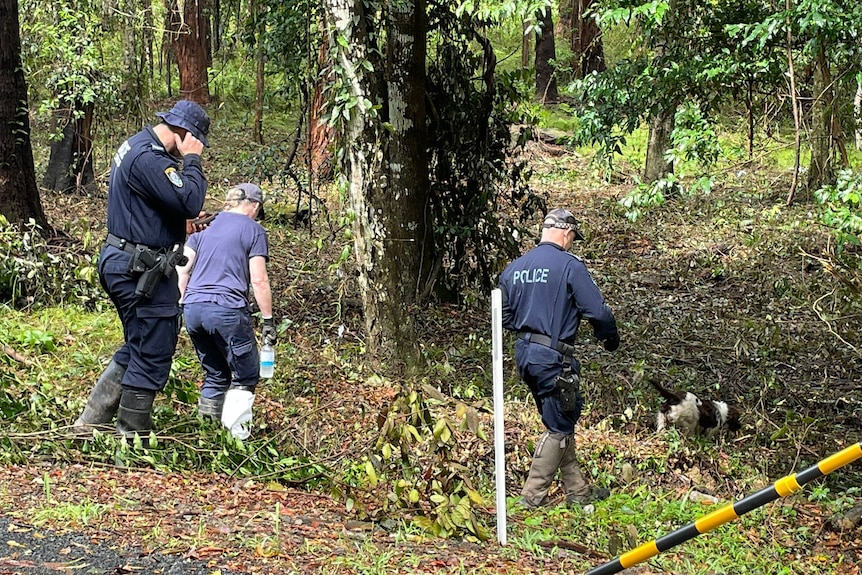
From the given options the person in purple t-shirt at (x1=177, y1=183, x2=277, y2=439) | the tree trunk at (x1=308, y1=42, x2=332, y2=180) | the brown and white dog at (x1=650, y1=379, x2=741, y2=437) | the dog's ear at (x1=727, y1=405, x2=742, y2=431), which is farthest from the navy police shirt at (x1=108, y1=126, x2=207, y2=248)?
the dog's ear at (x1=727, y1=405, x2=742, y2=431)

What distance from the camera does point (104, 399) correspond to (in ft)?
17.3

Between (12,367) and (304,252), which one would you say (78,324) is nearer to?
(12,367)

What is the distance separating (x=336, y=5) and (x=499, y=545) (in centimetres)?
401

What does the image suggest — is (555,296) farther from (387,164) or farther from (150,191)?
(150,191)

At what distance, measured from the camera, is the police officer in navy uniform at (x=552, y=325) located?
18.2 ft

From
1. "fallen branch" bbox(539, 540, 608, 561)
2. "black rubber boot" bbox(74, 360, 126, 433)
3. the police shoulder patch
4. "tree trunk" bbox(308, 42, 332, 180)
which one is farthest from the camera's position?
"tree trunk" bbox(308, 42, 332, 180)

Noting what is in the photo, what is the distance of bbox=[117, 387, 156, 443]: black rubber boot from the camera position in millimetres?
5133

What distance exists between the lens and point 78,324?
25.2ft

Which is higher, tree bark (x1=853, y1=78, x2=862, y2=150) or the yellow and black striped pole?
tree bark (x1=853, y1=78, x2=862, y2=150)

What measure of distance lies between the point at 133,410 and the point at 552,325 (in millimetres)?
2651

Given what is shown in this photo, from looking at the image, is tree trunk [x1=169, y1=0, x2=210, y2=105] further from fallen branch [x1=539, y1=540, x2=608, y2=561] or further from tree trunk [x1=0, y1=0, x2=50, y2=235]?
fallen branch [x1=539, y1=540, x2=608, y2=561]

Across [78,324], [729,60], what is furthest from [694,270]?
[78,324]

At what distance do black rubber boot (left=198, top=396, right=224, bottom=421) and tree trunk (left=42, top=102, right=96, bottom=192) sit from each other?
711 centimetres

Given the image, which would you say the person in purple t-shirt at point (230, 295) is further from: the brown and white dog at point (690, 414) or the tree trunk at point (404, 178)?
the brown and white dog at point (690, 414)
